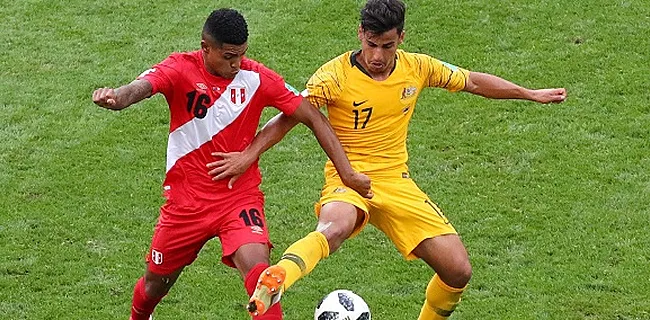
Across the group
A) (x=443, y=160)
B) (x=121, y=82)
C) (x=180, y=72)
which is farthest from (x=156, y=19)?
(x=180, y=72)

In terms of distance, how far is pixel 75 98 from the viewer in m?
13.8

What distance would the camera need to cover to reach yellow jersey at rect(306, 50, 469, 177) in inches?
365

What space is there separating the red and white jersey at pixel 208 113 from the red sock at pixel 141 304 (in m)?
0.85

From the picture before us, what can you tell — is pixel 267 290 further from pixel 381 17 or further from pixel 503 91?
pixel 503 91

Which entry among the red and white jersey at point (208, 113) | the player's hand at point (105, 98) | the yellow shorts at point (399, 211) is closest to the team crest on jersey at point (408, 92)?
the yellow shorts at point (399, 211)

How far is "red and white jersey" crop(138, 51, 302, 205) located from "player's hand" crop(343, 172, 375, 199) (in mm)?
605

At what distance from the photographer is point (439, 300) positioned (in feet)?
30.9

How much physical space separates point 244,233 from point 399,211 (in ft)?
3.81

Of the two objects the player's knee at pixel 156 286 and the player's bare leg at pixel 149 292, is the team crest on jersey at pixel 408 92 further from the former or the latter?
the player's knee at pixel 156 286

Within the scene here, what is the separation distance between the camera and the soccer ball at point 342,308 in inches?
346

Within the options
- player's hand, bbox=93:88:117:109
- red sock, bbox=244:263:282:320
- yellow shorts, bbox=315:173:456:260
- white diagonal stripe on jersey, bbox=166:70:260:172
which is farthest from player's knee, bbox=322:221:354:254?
player's hand, bbox=93:88:117:109

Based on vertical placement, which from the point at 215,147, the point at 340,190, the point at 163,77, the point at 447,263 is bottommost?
the point at 447,263

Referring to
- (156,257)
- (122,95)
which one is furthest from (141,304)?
(122,95)

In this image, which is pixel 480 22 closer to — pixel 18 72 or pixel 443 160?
pixel 443 160
